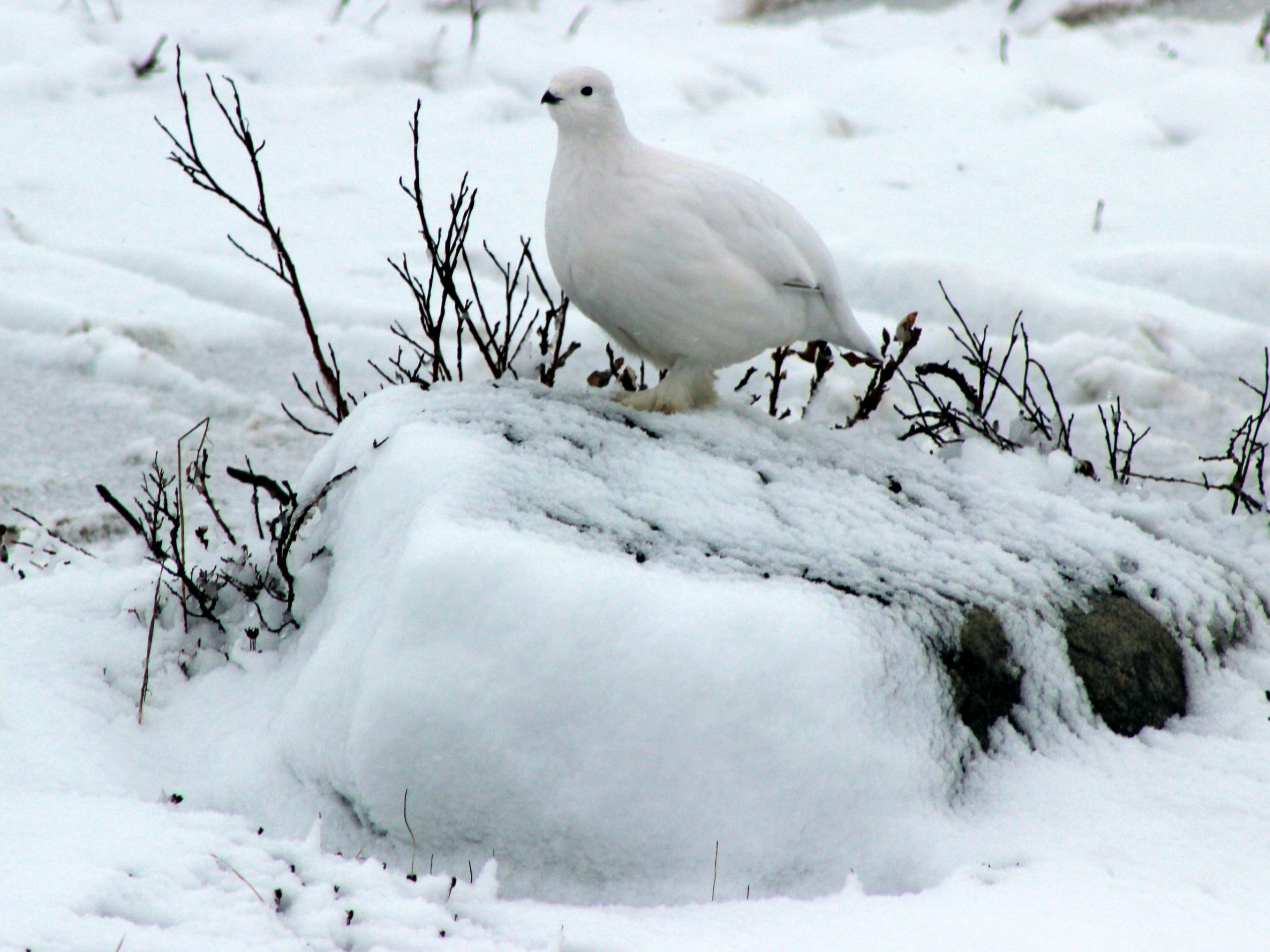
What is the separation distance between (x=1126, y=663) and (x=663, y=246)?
118 cm

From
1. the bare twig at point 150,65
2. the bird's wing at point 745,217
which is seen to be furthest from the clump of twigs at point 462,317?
the bare twig at point 150,65

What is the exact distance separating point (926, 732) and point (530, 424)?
38.1 inches

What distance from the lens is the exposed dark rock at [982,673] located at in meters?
1.91

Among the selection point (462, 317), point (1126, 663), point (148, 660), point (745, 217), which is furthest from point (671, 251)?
point (148, 660)

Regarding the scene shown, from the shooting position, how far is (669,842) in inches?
66.5

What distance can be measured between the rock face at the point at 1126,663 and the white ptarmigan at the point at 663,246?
0.93 metres

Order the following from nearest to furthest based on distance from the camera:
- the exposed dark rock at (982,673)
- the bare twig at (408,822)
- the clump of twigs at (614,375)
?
the bare twig at (408,822) < the exposed dark rock at (982,673) < the clump of twigs at (614,375)

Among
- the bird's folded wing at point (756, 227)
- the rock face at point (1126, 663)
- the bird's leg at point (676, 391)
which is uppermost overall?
the bird's folded wing at point (756, 227)

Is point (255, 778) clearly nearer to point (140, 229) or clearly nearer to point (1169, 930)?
point (1169, 930)

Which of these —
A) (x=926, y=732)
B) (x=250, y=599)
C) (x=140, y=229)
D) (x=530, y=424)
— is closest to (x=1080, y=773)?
(x=926, y=732)

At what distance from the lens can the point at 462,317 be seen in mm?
2775

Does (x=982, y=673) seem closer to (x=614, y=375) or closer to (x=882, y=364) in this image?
(x=882, y=364)

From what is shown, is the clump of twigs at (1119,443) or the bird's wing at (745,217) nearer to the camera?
the bird's wing at (745,217)

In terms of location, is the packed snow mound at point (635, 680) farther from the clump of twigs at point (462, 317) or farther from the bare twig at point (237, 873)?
the clump of twigs at point (462, 317)
